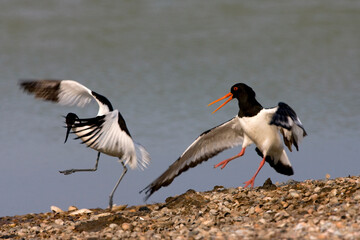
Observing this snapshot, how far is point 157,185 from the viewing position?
12602mm

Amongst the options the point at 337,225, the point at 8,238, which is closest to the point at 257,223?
the point at 337,225

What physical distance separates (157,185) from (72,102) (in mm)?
2483

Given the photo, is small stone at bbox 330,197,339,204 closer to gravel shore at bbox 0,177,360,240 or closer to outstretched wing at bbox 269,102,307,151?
gravel shore at bbox 0,177,360,240


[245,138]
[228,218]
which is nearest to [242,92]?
[245,138]

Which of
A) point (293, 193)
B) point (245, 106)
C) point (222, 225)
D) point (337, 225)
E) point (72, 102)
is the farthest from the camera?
point (72, 102)

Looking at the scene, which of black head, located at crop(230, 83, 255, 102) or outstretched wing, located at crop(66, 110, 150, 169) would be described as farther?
black head, located at crop(230, 83, 255, 102)

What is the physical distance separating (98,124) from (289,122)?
10.6ft

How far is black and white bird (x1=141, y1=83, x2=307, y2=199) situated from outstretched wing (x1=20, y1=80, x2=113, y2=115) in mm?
1775

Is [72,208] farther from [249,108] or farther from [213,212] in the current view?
[249,108]

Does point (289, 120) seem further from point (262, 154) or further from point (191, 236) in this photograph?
point (191, 236)

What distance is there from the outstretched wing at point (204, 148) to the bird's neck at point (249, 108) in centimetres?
33

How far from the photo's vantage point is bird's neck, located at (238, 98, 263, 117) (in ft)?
39.6

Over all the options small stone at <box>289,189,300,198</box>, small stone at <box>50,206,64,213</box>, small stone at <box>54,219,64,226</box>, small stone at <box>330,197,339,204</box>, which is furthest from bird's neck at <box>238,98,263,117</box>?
small stone at <box>50,206,64,213</box>

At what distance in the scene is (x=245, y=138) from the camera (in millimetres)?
12594
